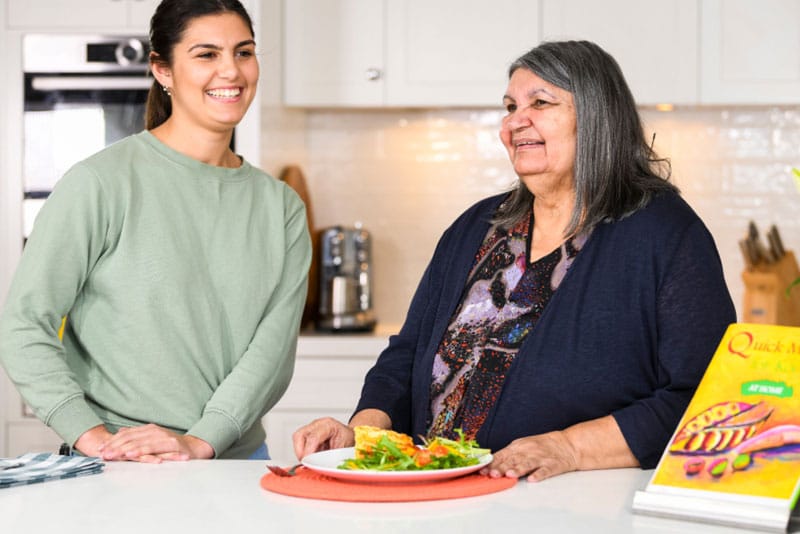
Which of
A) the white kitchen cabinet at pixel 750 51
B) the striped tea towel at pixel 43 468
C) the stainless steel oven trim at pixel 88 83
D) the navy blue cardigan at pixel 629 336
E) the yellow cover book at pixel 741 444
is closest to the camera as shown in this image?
the yellow cover book at pixel 741 444

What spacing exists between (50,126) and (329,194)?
110 cm

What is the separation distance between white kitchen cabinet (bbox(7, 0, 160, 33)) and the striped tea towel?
2142 millimetres

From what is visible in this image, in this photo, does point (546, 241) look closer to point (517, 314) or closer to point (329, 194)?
point (517, 314)

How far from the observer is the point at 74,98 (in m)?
3.41

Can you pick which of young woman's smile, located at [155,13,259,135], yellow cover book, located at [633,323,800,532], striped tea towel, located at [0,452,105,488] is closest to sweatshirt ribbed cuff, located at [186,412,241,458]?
striped tea towel, located at [0,452,105,488]

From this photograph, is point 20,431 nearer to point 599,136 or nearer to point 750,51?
point 599,136

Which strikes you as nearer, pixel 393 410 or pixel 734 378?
pixel 734 378

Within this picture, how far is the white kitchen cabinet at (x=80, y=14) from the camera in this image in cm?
341

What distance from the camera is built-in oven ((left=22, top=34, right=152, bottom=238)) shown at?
340 cm

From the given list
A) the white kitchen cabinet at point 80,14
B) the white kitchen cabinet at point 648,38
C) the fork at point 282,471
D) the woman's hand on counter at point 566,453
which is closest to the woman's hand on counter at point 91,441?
the fork at point 282,471

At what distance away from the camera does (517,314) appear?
177 centimetres

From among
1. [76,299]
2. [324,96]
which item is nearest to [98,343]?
[76,299]

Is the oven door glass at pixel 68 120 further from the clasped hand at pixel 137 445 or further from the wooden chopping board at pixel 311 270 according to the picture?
the clasped hand at pixel 137 445

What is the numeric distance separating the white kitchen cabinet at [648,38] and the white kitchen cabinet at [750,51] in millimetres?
51
